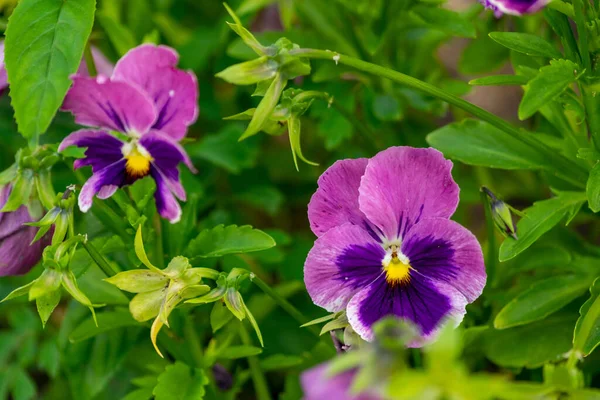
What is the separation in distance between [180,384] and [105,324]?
136mm

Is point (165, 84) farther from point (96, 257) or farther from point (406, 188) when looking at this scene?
point (406, 188)

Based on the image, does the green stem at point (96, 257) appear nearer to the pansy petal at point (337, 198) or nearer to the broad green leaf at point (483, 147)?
the pansy petal at point (337, 198)

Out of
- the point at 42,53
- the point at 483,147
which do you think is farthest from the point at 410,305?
the point at 42,53

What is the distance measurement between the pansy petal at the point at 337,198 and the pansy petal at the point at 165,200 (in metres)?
0.21

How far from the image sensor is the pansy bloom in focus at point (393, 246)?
0.87 m

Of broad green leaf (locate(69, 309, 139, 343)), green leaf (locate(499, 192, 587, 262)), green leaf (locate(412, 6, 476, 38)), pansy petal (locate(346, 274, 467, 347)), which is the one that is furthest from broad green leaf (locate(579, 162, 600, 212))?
broad green leaf (locate(69, 309, 139, 343))

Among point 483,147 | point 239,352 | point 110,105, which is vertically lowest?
point 239,352

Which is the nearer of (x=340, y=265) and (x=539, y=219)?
(x=340, y=265)

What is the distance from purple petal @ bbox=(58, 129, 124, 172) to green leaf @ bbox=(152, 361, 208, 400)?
29cm

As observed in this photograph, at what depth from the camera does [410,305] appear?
89 centimetres

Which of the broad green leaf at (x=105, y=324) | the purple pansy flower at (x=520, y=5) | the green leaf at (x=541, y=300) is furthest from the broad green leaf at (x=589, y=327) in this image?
the broad green leaf at (x=105, y=324)

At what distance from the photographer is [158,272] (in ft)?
2.83

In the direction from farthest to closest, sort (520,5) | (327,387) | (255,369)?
(255,369), (520,5), (327,387)

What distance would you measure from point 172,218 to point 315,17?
670 mm
